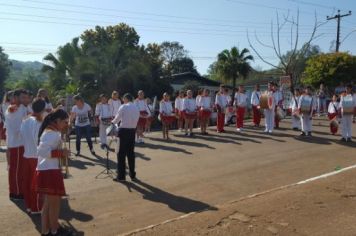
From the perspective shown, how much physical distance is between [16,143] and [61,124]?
2466mm

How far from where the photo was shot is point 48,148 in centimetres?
655

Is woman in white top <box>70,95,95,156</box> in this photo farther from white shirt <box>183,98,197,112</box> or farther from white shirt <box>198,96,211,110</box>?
white shirt <box>198,96,211,110</box>

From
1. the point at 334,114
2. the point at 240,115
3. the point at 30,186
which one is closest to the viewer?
the point at 30,186

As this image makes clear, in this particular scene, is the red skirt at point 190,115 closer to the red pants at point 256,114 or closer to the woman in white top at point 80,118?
the red pants at point 256,114

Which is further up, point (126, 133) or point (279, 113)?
point (279, 113)

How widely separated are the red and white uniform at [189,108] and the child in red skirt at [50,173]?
12.3m

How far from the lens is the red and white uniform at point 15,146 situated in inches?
340

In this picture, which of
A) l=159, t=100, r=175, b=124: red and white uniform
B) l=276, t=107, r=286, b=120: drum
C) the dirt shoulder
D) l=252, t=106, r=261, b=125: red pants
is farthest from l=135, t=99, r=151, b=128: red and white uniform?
the dirt shoulder

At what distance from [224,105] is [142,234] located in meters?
13.3

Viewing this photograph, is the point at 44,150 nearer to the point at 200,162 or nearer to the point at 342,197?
the point at 342,197

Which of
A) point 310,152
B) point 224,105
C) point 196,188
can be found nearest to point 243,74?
point 224,105

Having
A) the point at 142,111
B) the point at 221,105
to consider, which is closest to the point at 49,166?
the point at 142,111

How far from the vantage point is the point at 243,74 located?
4866 cm

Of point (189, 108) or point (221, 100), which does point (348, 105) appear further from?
point (189, 108)
